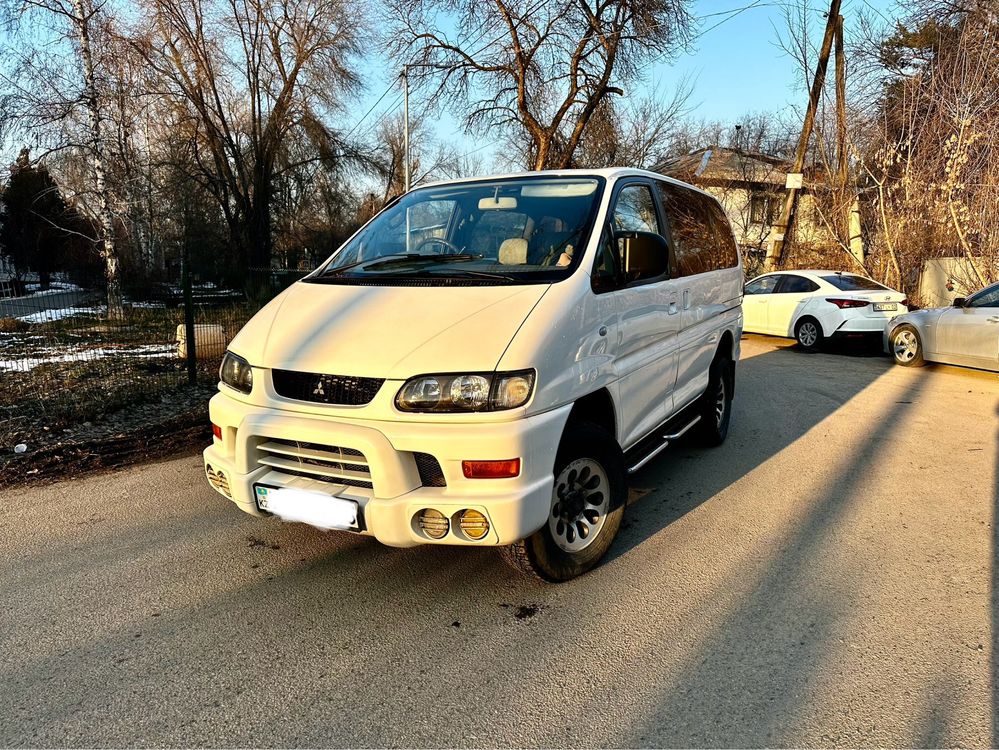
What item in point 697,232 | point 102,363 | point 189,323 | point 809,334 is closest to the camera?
point 697,232

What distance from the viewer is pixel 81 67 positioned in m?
15.9

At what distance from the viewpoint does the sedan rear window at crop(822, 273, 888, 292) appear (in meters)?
11.7

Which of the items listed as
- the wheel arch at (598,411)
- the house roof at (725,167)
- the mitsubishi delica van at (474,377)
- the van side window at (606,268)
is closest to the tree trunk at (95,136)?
the mitsubishi delica van at (474,377)

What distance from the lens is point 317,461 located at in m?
3.04

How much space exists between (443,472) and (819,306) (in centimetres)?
1081

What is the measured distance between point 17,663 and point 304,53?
25.1 m

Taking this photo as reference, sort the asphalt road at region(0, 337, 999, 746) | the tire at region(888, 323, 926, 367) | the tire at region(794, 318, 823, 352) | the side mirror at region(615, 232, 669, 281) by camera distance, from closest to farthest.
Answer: the asphalt road at region(0, 337, 999, 746) < the side mirror at region(615, 232, 669, 281) < the tire at region(888, 323, 926, 367) < the tire at region(794, 318, 823, 352)

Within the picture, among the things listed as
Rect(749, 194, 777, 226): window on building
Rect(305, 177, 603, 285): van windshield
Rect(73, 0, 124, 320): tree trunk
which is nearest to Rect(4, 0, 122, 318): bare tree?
Rect(73, 0, 124, 320): tree trunk

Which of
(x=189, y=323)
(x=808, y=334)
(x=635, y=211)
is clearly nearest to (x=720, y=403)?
(x=635, y=211)

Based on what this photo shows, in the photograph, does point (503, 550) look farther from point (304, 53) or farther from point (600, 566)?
point (304, 53)

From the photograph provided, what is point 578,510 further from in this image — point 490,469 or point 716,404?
point 716,404

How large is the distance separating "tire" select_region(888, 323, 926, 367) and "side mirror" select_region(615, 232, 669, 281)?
815 centimetres

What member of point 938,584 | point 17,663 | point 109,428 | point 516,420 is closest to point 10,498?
point 109,428

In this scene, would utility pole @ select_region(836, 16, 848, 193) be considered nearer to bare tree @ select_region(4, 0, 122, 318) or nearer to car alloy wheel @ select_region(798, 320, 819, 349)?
car alloy wheel @ select_region(798, 320, 819, 349)
